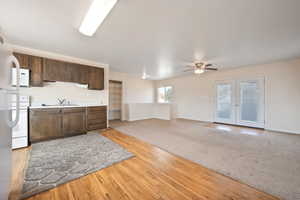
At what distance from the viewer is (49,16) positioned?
75.6 inches

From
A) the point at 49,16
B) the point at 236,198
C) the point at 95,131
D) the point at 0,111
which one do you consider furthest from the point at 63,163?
the point at 236,198

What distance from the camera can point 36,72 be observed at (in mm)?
3119

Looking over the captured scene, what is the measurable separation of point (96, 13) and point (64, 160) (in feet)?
8.24

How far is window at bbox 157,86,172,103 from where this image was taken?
25.5 ft

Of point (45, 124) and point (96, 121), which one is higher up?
point (45, 124)

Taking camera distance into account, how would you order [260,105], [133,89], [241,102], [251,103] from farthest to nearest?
[133,89]
[241,102]
[251,103]
[260,105]

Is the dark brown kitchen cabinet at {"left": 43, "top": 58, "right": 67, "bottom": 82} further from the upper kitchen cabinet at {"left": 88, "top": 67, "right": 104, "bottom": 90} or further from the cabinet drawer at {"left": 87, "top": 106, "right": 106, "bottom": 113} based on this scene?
the cabinet drawer at {"left": 87, "top": 106, "right": 106, "bottom": 113}

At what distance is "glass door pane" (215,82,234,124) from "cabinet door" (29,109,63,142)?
622 cm

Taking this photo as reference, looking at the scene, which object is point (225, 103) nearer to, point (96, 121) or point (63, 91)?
point (96, 121)

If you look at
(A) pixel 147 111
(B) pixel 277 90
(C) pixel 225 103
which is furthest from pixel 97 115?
(B) pixel 277 90

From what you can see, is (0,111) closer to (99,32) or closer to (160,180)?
(160,180)

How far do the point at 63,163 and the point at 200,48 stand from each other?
13.0 ft

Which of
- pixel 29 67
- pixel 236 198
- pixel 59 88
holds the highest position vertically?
pixel 29 67

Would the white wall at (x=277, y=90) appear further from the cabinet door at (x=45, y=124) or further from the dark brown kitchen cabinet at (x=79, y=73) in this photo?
the cabinet door at (x=45, y=124)
